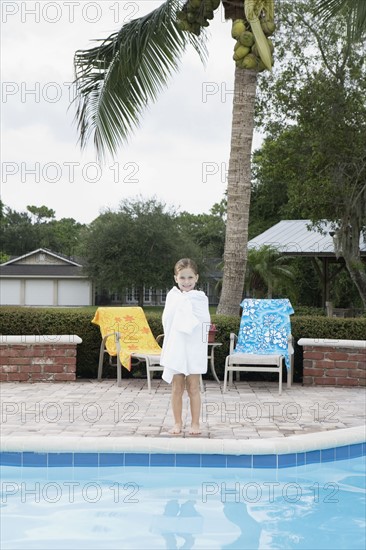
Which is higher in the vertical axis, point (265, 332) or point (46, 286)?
point (265, 332)

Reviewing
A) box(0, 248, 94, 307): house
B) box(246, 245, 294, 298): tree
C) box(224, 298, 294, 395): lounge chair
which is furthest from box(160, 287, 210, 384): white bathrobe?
box(0, 248, 94, 307): house

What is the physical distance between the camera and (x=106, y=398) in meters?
8.97

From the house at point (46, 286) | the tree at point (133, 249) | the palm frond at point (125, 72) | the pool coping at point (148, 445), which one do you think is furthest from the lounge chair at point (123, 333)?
the house at point (46, 286)

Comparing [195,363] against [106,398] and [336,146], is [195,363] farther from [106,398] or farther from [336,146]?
[336,146]

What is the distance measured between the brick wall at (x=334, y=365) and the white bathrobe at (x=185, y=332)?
3781 millimetres

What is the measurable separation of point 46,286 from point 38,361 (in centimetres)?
4430

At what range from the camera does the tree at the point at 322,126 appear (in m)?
21.8

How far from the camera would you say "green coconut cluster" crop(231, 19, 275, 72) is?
10.8 metres

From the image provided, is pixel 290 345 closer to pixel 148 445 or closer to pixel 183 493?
pixel 148 445

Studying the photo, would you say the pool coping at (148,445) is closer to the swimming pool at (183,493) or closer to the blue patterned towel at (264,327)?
the swimming pool at (183,493)

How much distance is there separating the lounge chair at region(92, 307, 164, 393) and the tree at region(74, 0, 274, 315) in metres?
1.39

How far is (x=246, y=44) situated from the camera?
35.6 feet

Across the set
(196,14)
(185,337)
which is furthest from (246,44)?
(185,337)

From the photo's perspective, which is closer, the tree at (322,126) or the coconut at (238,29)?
the coconut at (238,29)
